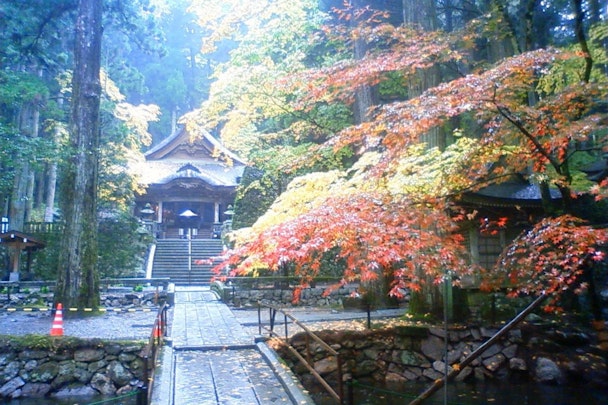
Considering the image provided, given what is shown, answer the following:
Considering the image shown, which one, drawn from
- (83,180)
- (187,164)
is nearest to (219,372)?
(83,180)

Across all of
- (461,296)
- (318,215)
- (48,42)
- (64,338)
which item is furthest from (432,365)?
(48,42)

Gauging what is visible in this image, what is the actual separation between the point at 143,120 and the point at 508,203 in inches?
742

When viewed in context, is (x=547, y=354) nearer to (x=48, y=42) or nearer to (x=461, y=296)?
(x=461, y=296)

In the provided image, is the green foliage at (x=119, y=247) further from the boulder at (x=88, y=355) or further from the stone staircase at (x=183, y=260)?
the boulder at (x=88, y=355)

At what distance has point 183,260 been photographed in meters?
24.9

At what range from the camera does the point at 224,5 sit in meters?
16.8

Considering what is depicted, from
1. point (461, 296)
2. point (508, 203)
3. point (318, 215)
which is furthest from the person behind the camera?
point (508, 203)

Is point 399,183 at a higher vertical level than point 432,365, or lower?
higher

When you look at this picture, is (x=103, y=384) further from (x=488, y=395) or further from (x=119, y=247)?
(x=119, y=247)

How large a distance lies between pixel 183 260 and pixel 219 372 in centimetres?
1860

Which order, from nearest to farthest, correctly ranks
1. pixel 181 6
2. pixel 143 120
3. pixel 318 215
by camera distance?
1. pixel 318 215
2. pixel 143 120
3. pixel 181 6

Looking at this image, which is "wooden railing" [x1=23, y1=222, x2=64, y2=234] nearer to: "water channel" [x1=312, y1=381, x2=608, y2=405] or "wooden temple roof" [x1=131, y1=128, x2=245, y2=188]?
"wooden temple roof" [x1=131, y1=128, x2=245, y2=188]

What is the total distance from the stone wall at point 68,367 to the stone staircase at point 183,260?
1293 cm

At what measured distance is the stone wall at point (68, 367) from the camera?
357 inches
